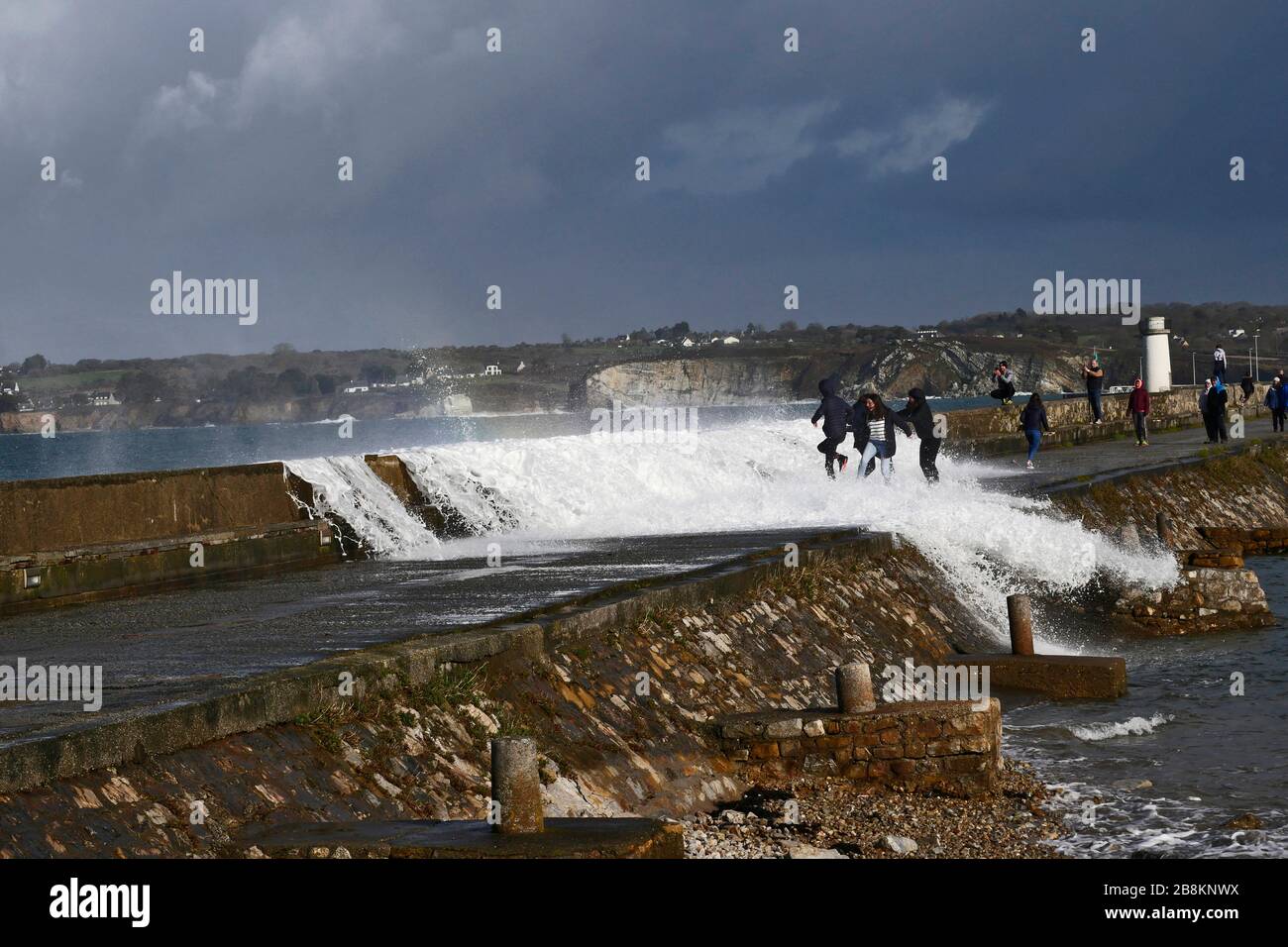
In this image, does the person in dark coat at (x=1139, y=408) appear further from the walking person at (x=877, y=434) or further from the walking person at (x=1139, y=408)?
the walking person at (x=877, y=434)

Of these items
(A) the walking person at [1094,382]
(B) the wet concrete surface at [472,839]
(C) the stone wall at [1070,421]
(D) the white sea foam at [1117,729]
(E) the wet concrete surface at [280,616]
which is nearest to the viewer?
(B) the wet concrete surface at [472,839]

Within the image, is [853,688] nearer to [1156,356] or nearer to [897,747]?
[897,747]

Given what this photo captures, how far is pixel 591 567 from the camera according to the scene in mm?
15141

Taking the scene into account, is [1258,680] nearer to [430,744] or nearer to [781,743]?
[781,743]

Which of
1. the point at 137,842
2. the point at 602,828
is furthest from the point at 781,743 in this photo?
the point at 137,842

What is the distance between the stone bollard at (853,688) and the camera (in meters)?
10.3

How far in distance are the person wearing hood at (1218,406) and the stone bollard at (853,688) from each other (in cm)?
3183

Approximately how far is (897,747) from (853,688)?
1.46 feet

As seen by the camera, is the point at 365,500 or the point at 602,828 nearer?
the point at 602,828

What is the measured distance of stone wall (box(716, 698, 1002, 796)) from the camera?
10.1m

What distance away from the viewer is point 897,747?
33.4ft

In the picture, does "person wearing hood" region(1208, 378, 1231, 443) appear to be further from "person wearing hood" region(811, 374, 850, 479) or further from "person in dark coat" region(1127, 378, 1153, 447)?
"person wearing hood" region(811, 374, 850, 479)

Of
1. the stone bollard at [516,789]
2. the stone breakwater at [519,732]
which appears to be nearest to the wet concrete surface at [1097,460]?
the stone breakwater at [519,732]
